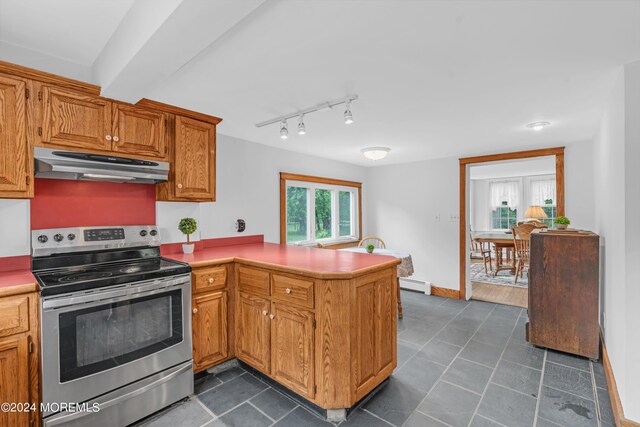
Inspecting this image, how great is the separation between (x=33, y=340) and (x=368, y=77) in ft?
7.96

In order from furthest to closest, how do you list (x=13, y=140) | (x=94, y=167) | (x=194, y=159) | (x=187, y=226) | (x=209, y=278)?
1. (x=187, y=226)
2. (x=194, y=159)
3. (x=209, y=278)
4. (x=94, y=167)
5. (x=13, y=140)

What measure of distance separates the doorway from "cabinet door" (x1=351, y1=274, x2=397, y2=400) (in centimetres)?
270

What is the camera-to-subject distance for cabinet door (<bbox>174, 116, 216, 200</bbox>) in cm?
253

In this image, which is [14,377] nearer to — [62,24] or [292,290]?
[292,290]

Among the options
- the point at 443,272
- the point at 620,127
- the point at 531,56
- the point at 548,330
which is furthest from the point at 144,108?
the point at 443,272

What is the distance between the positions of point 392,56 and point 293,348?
74.2 inches

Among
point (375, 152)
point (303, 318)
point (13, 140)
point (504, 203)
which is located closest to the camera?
point (13, 140)

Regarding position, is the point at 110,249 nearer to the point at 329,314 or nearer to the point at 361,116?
the point at 329,314

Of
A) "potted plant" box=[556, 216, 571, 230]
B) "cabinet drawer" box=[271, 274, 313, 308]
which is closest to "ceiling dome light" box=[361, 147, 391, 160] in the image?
"potted plant" box=[556, 216, 571, 230]

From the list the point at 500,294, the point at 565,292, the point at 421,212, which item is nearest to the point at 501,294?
the point at 500,294

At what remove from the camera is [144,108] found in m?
2.34

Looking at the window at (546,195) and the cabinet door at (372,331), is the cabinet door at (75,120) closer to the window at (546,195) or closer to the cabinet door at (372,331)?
the cabinet door at (372,331)

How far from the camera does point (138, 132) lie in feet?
7.59

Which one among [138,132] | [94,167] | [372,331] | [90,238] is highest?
[138,132]
